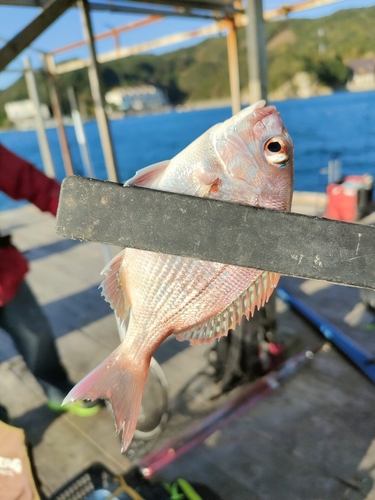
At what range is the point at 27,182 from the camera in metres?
1.71

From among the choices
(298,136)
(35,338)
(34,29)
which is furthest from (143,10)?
(298,136)

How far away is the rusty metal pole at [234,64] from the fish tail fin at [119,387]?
2.75 meters

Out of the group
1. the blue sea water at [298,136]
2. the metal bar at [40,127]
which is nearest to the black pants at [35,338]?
the metal bar at [40,127]

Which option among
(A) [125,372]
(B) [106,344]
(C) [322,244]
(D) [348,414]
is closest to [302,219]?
(C) [322,244]

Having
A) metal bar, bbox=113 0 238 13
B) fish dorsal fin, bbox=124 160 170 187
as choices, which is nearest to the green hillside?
metal bar, bbox=113 0 238 13

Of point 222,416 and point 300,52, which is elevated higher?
point 300,52

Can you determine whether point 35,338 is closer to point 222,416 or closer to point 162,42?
point 222,416

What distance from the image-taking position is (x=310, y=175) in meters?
23.6

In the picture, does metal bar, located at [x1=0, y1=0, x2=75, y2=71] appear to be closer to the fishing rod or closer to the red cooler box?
the fishing rod

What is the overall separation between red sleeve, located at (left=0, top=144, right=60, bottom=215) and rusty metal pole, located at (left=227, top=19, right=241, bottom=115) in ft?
6.46

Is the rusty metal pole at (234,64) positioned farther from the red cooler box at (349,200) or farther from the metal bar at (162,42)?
the red cooler box at (349,200)

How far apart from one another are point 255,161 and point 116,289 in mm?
454

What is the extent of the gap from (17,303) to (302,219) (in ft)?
7.05

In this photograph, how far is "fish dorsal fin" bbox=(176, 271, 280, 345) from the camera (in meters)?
0.86
